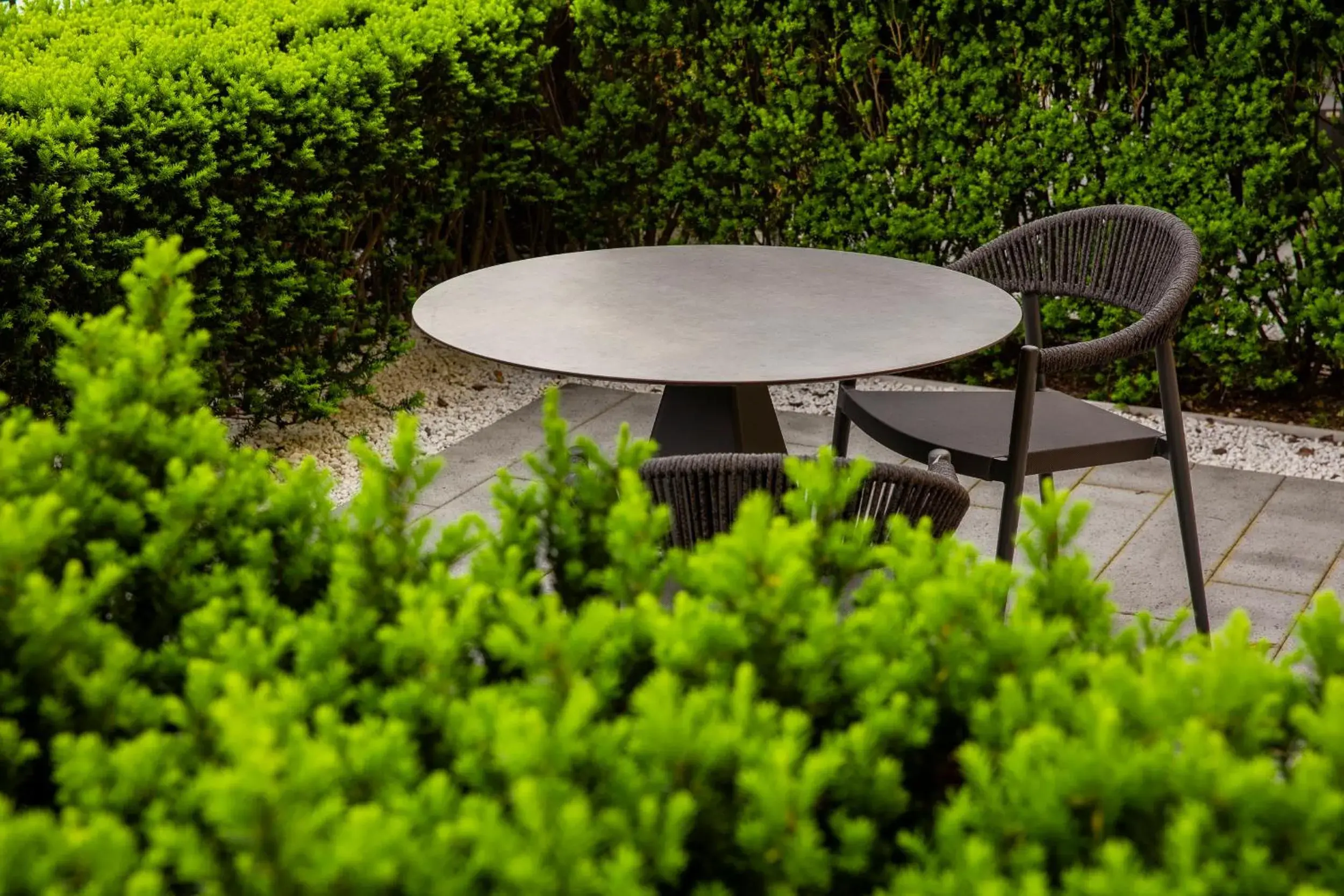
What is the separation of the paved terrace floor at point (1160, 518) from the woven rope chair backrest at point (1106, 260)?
1.92 ft

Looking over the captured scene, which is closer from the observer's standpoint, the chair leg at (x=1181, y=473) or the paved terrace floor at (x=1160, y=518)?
the chair leg at (x=1181, y=473)

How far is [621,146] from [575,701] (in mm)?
5310

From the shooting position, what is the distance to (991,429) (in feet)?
12.0

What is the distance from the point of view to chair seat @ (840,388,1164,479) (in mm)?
3467

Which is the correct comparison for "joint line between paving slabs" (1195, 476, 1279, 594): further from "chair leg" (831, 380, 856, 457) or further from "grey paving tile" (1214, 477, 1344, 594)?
"chair leg" (831, 380, 856, 457)

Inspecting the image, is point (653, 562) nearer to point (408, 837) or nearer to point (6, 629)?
point (408, 837)

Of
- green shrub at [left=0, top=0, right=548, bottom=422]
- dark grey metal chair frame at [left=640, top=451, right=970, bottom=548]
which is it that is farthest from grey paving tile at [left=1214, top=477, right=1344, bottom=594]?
green shrub at [left=0, top=0, right=548, bottom=422]

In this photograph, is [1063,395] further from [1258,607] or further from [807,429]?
[807,429]

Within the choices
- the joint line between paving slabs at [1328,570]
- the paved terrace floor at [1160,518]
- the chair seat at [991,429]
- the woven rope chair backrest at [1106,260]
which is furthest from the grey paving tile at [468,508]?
the joint line between paving slabs at [1328,570]

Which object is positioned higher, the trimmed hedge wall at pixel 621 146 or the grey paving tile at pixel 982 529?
the trimmed hedge wall at pixel 621 146

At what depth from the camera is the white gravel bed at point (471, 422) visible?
16.8 ft

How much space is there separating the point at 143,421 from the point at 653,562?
1.95 feet

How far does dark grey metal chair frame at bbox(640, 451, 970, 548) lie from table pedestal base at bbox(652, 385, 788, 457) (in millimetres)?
762

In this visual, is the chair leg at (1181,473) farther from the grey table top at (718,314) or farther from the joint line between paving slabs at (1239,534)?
the grey table top at (718,314)
